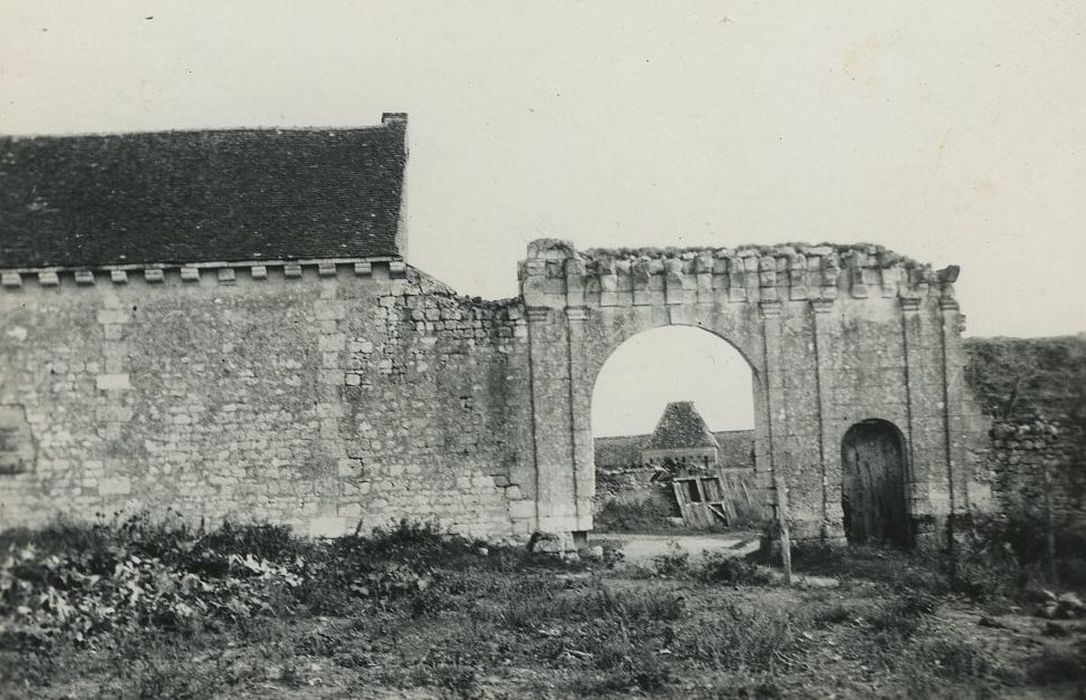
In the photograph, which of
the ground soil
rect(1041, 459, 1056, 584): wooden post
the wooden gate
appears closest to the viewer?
the ground soil

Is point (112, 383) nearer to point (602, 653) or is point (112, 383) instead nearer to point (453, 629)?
point (453, 629)

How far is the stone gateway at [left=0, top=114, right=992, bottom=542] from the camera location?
13.6 meters

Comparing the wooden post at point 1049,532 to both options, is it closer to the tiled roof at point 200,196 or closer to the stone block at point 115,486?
the tiled roof at point 200,196

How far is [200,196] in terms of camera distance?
1465cm

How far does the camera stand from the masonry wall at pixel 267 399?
13.6 m

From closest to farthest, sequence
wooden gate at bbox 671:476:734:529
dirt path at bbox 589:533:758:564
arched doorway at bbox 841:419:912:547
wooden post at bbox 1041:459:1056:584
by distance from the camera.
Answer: wooden post at bbox 1041:459:1056:584, arched doorway at bbox 841:419:912:547, dirt path at bbox 589:533:758:564, wooden gate at bbox 671:476:734:529

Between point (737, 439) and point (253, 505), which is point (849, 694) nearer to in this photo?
point (253, 505)

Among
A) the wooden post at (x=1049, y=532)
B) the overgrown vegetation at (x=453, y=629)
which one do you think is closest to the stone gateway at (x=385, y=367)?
the wooden post at (x=1049, y=532)

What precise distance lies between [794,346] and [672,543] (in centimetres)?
593

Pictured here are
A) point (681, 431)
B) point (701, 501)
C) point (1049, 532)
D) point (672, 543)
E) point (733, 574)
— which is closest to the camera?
point (1049, 532)

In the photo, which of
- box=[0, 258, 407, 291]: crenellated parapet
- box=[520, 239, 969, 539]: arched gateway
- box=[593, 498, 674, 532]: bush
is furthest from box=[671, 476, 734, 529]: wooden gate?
box=[0, 258, 407, 291]: crenellated parapet

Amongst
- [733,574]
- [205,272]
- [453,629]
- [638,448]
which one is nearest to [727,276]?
[733,574]

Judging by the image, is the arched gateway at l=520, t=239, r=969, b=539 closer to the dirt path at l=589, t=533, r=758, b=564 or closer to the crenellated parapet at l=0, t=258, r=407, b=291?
the dirt path at l=589, t=533, r=758, b=564

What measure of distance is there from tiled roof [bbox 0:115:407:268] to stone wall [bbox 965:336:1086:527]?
32.1ft
